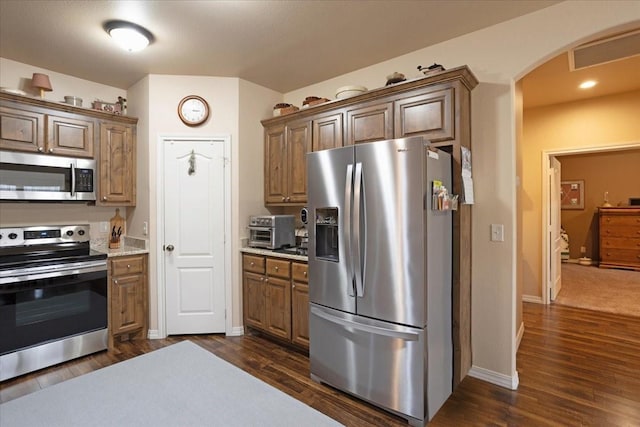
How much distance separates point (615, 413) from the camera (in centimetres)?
216

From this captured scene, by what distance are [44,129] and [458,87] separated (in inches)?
142

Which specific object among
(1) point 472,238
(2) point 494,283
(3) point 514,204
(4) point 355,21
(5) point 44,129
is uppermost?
(4) point 355,21

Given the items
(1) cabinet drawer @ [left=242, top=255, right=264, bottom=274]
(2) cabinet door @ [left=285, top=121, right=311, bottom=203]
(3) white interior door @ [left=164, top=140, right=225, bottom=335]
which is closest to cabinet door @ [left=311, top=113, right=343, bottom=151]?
(2) cabinet door @ [left=285, top=121, right=311, bottom=203]

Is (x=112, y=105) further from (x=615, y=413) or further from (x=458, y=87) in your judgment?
(x=615, y=413)

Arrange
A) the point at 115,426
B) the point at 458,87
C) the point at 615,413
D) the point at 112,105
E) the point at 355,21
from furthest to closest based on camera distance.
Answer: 1. the point at 112,105
2. the point at 355,21
3. the point at 458,87
4. the point at 615,413
5. the point at 115,426

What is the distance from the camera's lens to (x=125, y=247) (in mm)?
3682

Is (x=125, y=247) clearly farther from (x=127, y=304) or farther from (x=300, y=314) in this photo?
(x=300, y=314)

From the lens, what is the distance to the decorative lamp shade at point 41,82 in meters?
3.05

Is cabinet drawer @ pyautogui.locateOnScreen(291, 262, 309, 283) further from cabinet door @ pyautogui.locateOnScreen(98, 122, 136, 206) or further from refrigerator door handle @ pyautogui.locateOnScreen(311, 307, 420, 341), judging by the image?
cabinet door @ pyautogui.locateOnScreen(98, 122, 136, 206)

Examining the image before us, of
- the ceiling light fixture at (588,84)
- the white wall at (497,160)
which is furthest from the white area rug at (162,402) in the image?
the ceiling light fixture at (588,84)

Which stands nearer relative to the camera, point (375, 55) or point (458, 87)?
point (458, 87)

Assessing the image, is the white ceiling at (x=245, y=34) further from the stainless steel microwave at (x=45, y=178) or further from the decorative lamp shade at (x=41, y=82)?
the stainless steel microwave at (x=45, y=178)

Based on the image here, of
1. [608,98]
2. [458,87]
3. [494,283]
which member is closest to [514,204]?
[494,283]

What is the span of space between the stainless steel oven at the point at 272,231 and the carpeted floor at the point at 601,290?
3.88 metres
